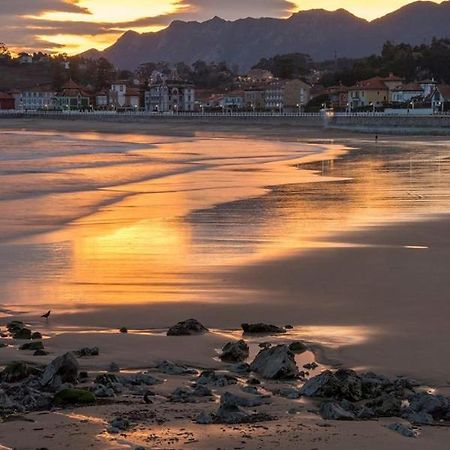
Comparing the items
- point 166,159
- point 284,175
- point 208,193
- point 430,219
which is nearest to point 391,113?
point 166,159

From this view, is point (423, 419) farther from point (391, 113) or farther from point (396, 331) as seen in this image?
point (391, 113)

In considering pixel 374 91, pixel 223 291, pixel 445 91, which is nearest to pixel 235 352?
pixel 223 291

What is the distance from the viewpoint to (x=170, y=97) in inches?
5153

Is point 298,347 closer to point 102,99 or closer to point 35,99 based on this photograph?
point 102,99

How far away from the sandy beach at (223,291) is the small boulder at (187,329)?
0.33 ft

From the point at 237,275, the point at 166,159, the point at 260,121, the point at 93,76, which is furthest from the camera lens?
the point at 93,76

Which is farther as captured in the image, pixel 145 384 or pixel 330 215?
pixel 330 215

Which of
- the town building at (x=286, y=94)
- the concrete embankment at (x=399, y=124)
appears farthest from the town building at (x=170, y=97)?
the concrete embankment at (x=399, y=124)

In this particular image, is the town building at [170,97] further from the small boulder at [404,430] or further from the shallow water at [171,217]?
the small boulder at [404,430]

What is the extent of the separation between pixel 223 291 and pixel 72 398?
3.66 m

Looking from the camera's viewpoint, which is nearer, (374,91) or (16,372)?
(16,372)

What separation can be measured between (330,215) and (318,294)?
6.36 metres

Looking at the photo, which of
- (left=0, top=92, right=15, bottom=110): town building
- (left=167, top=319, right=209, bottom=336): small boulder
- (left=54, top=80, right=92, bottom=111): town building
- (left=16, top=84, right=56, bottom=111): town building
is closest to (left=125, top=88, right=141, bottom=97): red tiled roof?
(left=54, top=80, right=92, bottom=111): town building

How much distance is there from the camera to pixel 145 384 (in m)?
5.39
